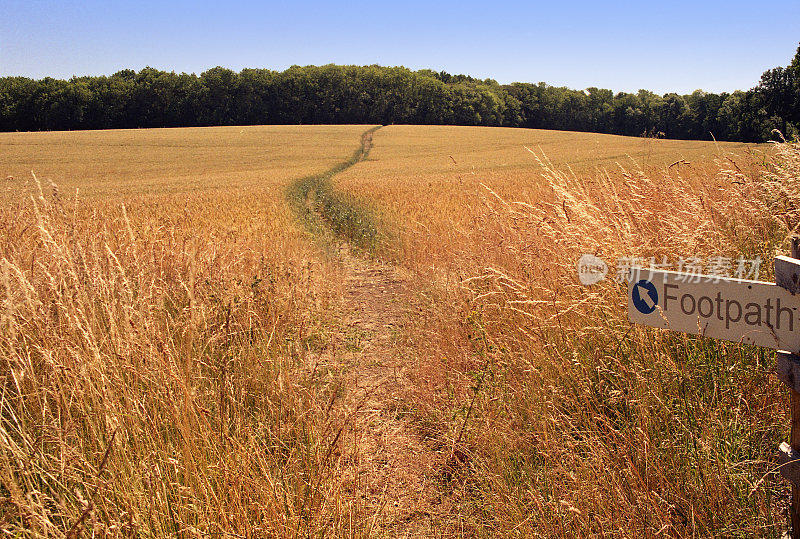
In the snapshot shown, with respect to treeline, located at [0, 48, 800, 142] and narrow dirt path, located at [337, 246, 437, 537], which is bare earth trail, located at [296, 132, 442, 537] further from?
treeline, located at [0, 48, 800, 142]

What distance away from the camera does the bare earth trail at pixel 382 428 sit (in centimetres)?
255

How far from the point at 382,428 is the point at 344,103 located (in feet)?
299

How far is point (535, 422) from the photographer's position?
2732 mm

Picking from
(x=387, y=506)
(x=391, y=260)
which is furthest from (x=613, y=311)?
(x=391, y=260)

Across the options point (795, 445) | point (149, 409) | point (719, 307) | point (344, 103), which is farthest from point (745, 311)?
point (344, 103)

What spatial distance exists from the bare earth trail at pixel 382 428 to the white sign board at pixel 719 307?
1.50 metres

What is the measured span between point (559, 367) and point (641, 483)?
34.0 inches

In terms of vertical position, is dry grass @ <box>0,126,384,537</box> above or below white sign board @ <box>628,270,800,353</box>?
below

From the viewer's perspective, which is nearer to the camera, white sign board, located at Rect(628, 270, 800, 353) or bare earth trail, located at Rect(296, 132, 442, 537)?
white sign board, located at Rect(628, 270, 800, 353)

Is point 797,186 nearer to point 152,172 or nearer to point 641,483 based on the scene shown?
point 641,483

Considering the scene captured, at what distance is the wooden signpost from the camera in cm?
156

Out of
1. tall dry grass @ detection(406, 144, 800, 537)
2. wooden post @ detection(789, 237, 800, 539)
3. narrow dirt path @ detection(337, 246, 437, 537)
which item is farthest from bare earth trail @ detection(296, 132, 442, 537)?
wooden post @ detection(789, 237, 800, 539)

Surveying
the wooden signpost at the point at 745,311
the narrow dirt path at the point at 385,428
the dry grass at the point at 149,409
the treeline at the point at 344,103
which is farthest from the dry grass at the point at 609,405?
the treeline at the point at 344,103

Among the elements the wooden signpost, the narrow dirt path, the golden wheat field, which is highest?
the wooden signpost
